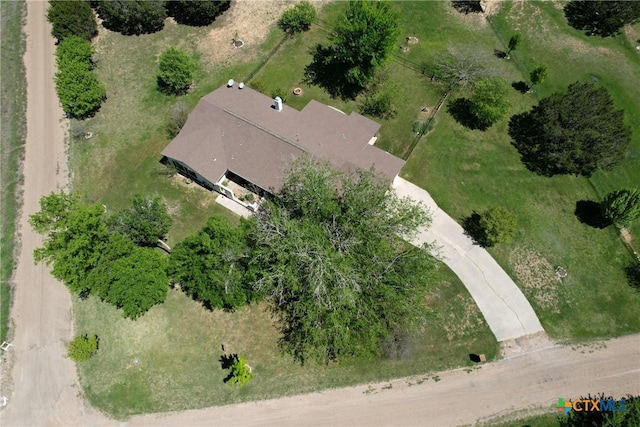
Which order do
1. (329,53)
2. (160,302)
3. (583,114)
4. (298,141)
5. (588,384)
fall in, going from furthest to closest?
1. (329,53)
2. (583,114)
3. (298,141)
4. (160,302)
5. (588,384)

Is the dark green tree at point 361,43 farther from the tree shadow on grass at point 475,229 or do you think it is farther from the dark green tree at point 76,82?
the dark green tree at point 76,82

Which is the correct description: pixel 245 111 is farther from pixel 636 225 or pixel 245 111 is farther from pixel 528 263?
pixel 636 225

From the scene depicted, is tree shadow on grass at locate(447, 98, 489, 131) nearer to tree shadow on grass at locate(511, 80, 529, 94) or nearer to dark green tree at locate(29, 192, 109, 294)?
tree shadow on grass at locate(511, 80, 529, 94)

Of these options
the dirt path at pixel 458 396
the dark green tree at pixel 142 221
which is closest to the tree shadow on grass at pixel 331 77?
the dark green tree at pixel 142 221

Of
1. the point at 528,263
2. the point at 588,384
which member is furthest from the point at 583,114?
the point at 588,384

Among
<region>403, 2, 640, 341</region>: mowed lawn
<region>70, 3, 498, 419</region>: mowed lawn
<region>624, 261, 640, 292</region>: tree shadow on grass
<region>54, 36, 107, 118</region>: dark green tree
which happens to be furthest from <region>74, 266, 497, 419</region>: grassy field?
<region>54, 36, 107, 118</region>: dark green tree

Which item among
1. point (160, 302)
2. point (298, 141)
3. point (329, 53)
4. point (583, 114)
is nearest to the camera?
point (160, 302)
